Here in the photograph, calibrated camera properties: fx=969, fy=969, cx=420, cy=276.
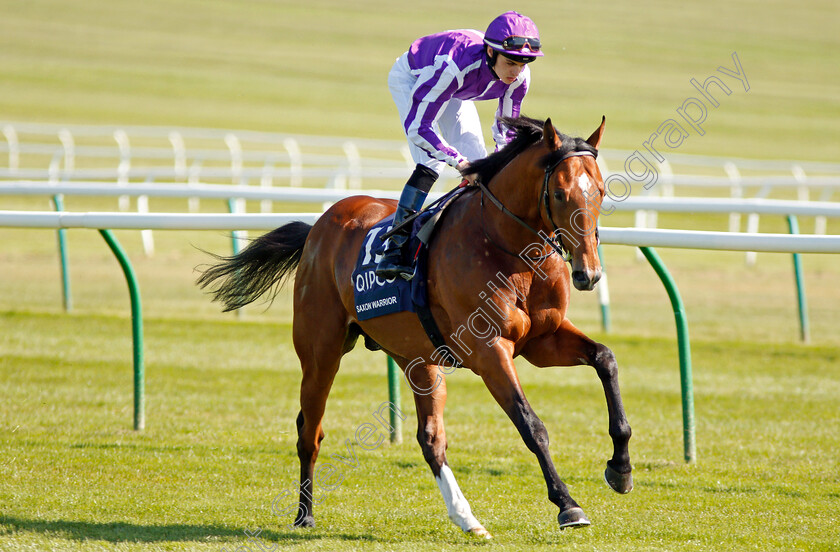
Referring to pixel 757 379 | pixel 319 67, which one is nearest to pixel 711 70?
pixel 319 67

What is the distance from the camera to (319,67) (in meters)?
46.4

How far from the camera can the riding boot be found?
416 centimetres

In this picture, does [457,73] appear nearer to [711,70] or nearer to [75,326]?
[75,326]

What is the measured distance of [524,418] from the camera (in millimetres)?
3623

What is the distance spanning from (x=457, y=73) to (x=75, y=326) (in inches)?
215

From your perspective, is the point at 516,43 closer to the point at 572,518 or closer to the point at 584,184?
the point at 584,184

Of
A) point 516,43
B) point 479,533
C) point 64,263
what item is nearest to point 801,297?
point 516,43

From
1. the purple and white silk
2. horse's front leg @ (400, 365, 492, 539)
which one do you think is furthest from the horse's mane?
horse's front leg @ (400, 365, 492, 539)

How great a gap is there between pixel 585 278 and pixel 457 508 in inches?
45.7

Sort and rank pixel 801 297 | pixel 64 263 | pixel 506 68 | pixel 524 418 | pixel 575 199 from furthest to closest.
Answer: pixel 64 263
pixel 801 297
pixel 506 68
pixel 524 418
pixel 575 199

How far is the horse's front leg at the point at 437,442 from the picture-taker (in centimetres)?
394

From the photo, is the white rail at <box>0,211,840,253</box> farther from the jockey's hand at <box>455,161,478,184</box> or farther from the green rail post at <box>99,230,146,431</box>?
the jockey's hand at <box>455,161,478,184</box>

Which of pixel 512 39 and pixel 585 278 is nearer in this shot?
pixel 585 278

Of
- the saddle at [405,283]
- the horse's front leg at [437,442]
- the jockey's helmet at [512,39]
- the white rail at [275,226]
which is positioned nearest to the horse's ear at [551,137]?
the jockey's helmet at [512,39]
